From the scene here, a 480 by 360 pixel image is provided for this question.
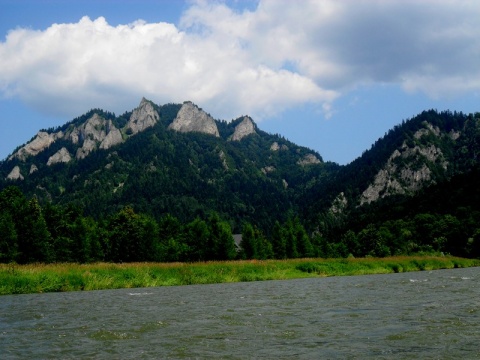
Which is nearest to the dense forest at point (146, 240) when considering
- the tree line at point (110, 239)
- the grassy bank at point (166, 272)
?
the tree line at point (110, 239)

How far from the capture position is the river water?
13.0 meters

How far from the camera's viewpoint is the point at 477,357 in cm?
1162

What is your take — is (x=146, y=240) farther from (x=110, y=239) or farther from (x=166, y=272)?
(x=166, y=272)

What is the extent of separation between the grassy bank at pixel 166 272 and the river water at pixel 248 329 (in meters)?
11.4

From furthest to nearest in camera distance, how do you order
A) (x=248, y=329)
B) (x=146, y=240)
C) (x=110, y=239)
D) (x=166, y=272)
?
1. (x=110, y=239)
2. (x=146, y=240)
3. (x=166, y=272)
4. (x=248, y=329)

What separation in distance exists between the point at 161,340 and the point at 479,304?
58.3ft

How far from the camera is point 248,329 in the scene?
17.4 metres

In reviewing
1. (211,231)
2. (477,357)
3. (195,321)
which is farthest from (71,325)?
(211,231)

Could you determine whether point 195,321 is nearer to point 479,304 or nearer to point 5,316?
point 5,316

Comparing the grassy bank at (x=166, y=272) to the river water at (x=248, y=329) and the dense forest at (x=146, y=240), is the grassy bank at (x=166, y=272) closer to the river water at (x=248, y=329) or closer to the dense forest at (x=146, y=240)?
the river water at (x=248, y=329)

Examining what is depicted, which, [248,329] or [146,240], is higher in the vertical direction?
[146,240]

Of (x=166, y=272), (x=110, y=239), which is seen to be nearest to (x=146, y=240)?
(x=110, y=239)

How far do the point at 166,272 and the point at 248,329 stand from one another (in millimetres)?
34132

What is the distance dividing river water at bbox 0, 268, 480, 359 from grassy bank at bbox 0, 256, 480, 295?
11.4 m
